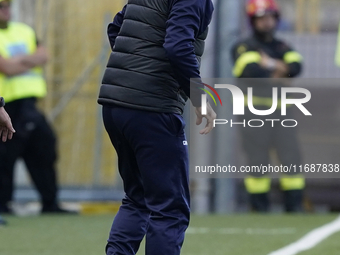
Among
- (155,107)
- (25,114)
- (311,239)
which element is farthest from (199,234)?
(155,107)

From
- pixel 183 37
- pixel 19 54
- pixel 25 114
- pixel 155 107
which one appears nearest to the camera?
pixel 183 37

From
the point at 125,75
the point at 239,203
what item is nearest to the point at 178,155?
→ the point at 125,75

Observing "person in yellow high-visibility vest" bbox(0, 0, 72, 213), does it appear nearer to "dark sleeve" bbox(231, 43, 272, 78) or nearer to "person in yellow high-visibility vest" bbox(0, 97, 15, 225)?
"dark sleeve" bbox(231, 43, 272, 78)

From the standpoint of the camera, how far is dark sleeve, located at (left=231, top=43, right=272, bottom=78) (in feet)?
24.7

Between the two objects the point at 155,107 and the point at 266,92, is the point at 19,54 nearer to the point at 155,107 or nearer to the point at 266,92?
the point at 266,92

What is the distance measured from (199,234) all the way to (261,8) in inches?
109

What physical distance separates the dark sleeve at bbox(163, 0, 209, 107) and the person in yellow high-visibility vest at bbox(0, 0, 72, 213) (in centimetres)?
362

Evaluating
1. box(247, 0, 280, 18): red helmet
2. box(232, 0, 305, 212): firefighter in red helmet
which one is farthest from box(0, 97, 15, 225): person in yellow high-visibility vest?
box(247, 0, 280, 18): red helmet

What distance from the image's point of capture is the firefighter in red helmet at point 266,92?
295 inches

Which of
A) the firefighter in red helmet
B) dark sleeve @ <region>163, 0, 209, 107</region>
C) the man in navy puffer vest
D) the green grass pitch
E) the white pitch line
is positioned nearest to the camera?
dark sleeve @ <region>163, 0, 209, 107</region>

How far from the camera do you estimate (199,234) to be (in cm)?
572

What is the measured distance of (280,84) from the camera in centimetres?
764

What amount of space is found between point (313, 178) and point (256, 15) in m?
1.80

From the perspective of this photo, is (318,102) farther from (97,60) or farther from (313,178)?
(97,60)
